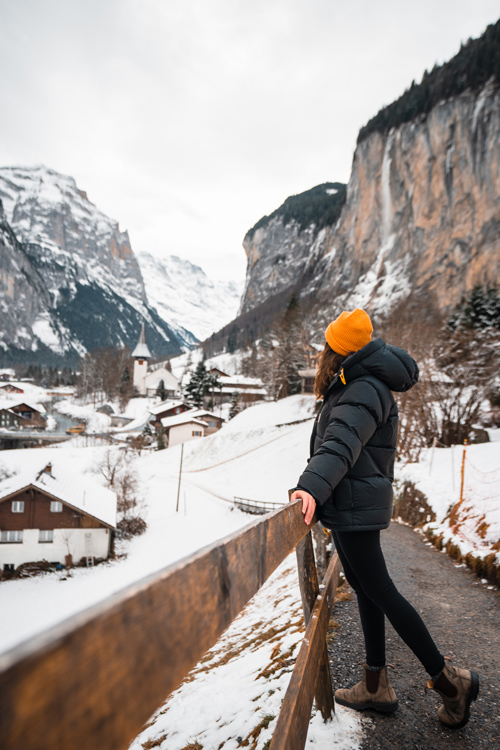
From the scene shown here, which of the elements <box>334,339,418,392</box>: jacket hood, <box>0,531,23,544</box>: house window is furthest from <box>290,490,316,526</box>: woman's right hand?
<box>0,531,23,544</box>: house window

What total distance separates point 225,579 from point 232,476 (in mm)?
29784

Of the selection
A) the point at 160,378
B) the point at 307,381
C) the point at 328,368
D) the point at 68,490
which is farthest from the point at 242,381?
the point at 328,368

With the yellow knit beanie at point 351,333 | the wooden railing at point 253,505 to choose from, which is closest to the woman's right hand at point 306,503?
the yellow knit beanie at point 351,333

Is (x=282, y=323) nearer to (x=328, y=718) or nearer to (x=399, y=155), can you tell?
(x=399, y=155)

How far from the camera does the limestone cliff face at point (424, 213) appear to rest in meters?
52.4

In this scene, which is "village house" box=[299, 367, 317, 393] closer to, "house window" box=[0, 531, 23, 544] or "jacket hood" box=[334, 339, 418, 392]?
"house window" box=[0, 531, 23, 544]

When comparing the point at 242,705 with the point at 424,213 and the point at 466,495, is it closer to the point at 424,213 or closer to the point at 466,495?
the point at 466,495

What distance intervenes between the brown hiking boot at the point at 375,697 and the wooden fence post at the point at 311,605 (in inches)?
7.1

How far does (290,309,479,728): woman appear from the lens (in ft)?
6.06

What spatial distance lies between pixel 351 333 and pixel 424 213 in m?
71.1

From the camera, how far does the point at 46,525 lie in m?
20.4

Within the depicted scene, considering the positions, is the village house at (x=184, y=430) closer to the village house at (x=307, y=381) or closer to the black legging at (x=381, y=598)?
A: the village house at (x=307, y=381)

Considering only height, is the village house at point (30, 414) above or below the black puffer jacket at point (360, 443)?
below

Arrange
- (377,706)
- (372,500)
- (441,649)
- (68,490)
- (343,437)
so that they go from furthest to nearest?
1. (68,490)
2. (441,649)
3. (377,706)
4. (372,500)
5. (343,437)
